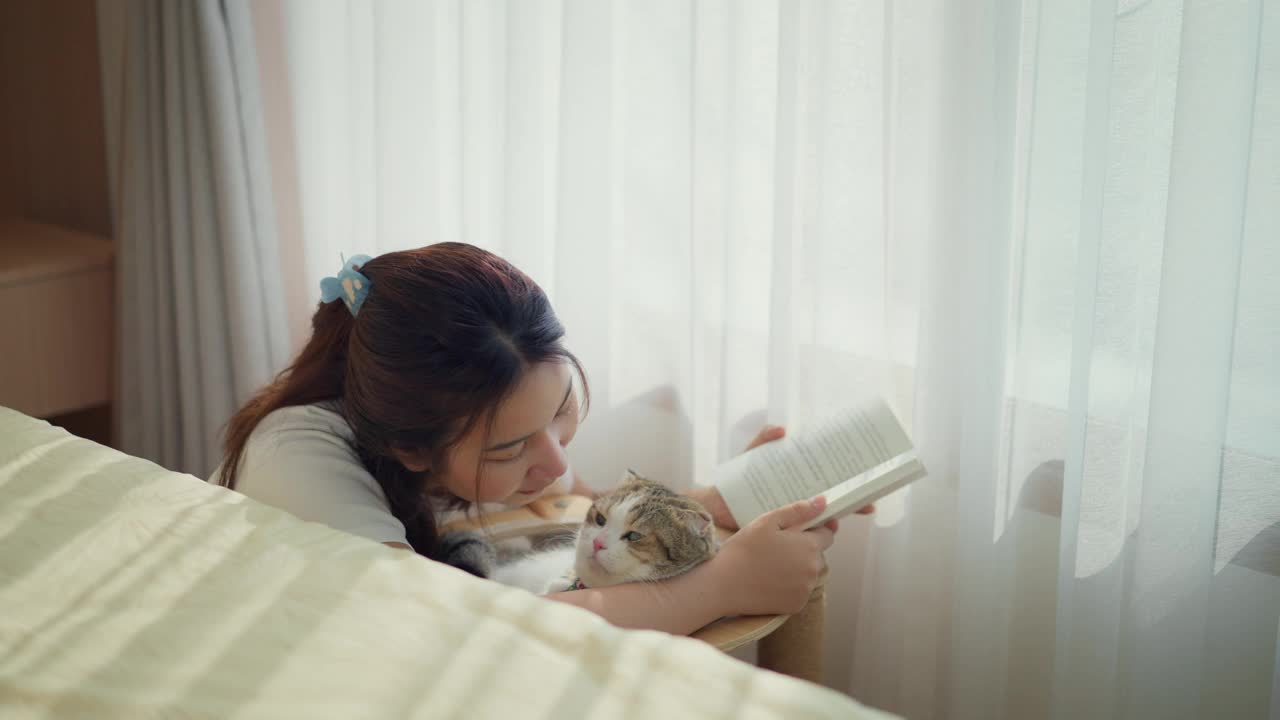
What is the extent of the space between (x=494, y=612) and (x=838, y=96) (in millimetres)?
855

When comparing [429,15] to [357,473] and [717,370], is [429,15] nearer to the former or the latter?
[717,370]

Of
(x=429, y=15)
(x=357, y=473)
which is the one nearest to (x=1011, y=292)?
(x=357, y=473)

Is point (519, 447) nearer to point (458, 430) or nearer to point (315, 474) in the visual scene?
point (458, 430)

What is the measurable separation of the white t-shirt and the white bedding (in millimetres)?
152

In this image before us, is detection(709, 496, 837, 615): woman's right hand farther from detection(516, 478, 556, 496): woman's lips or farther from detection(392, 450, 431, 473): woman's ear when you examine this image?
detection(392, 450, 431, 473): woman's ear

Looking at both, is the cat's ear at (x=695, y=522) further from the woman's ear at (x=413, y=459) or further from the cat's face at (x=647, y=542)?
the woman's ear at (x=413, y=459)

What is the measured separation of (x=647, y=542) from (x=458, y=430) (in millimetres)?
227

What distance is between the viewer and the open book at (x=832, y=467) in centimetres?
109

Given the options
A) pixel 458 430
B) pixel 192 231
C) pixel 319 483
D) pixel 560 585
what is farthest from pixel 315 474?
pixel 192 231

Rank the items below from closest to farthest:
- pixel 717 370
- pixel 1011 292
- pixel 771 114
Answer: pixel 1011 292
pixel 771 114
pixel 717 370

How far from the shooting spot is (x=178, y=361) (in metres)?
2.14

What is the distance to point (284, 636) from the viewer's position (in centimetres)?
69

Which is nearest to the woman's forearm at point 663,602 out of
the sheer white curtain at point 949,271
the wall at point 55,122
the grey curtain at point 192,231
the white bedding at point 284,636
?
the white bedding at point 284,636

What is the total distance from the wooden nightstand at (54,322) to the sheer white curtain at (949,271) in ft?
2.64
